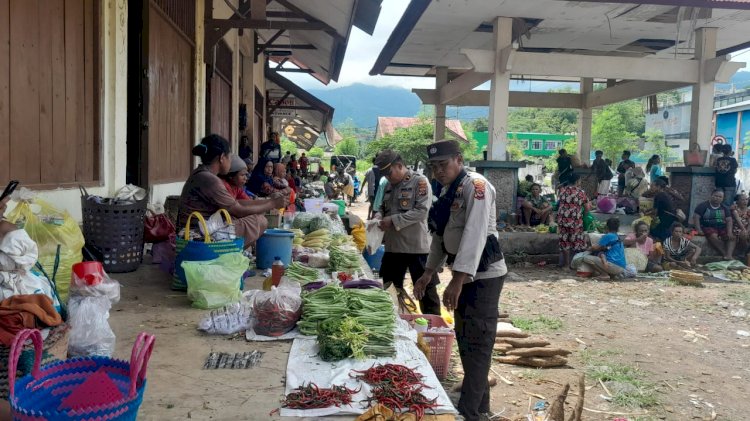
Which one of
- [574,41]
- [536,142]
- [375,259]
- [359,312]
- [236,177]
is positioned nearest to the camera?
[359,312]

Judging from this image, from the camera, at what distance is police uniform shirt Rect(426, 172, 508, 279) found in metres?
3.81

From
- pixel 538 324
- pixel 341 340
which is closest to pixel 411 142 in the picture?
pixel 538 324

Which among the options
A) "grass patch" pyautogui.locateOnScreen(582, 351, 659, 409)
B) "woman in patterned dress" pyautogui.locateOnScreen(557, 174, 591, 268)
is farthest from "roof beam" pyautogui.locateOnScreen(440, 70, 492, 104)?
"grass patch" pyautogui.locateOnScreen(582, 351, 659, 409)

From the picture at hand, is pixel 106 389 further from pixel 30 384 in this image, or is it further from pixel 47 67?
pixel 47 67

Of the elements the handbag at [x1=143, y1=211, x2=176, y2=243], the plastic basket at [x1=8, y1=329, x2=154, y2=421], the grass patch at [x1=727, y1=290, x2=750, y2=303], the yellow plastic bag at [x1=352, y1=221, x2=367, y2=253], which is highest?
the handbag at [x1=143, y1=211, x2=176, y2=243]

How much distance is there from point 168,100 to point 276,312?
5.04 m

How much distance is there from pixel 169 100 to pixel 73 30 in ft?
9.04

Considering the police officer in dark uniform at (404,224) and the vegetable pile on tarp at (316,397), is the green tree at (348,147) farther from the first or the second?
the vegetable pile on tarp at (316,397)

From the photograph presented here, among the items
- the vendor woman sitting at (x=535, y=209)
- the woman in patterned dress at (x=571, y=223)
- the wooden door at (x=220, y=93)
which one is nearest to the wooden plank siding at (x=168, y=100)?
the wooden door at (x=220, y=93)

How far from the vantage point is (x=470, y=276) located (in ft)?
12.6

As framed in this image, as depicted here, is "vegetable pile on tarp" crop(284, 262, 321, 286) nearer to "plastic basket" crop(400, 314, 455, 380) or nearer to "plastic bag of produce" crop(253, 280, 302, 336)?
"plastic basket" crop(400, 314, 455, 380)

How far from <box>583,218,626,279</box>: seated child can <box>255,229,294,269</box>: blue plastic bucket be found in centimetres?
675

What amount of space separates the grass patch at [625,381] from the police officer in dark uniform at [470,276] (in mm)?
1548

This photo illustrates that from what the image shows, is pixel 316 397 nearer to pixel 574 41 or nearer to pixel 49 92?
pixel 49 92
